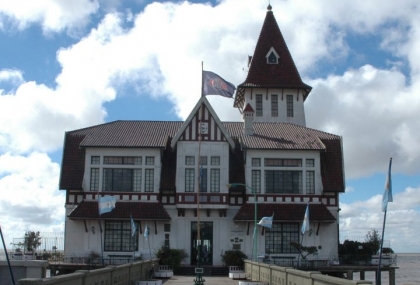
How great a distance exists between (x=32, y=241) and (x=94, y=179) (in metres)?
11.1

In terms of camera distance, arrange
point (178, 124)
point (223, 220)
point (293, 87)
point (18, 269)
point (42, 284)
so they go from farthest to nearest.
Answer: point (293, 87) < point (178, 124) < point (223, 220) < point (18, 269) < point (42, 284)

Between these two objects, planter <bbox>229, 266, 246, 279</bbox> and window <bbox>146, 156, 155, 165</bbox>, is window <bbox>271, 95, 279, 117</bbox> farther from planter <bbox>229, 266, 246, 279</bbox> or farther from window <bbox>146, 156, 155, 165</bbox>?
planter <bbox>229, 266, 246, 279</bbox>

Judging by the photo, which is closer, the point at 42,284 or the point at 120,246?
the point at 42,284

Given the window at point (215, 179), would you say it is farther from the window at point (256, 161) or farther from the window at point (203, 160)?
the window at point (256, 161)

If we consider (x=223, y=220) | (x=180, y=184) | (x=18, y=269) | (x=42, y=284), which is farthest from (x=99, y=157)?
(x=42, y=284)

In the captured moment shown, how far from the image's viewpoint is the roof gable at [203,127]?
150ft

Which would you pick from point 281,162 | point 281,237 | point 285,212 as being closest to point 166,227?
point 281,237

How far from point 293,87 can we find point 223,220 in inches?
725

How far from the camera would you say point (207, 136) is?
45.8 meters

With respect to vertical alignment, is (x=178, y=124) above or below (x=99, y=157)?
above

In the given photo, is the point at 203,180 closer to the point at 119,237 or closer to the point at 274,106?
the point at 119,237

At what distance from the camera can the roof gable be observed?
45.7 metres

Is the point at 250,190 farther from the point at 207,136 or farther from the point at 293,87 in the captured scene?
the point at 293,87

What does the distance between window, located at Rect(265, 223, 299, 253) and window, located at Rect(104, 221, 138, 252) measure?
953cm
